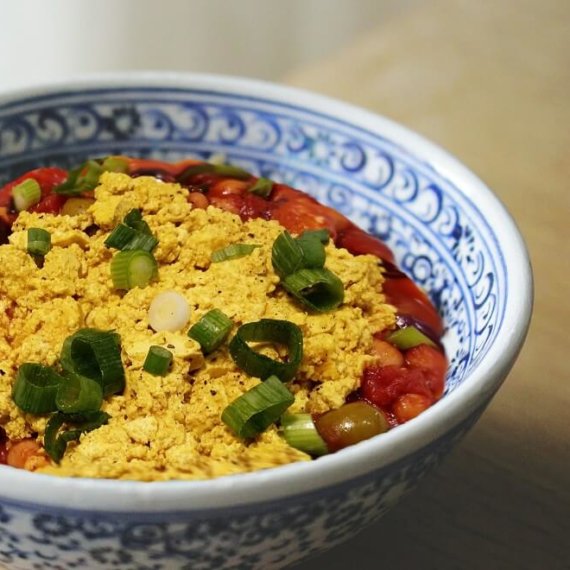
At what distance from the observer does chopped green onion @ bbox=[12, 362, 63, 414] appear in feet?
3.16

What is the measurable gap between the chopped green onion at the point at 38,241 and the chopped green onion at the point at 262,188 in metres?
0.33

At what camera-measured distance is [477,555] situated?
119cm

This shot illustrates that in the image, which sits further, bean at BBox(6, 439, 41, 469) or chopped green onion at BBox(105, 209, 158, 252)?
chopped green onion at BBox(105, 209, 158, 252)

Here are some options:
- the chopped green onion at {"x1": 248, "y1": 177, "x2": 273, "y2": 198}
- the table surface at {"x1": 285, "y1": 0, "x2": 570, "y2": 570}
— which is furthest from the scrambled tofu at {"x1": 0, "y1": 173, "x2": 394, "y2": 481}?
the table surface at {"x1": 285, "y1": 0, "x2": 570, "y2": 570}

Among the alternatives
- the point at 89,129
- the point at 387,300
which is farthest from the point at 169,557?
the point at 89,129

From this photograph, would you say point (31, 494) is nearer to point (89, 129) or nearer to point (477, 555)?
point (477, 555)

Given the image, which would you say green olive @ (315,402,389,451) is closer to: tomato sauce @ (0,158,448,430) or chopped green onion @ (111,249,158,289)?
tomato sauce @ (0,158,448,430)

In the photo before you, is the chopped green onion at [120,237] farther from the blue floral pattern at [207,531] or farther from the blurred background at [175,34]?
the blurred background at [175,34]

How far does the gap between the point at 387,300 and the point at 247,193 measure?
10.7 inches

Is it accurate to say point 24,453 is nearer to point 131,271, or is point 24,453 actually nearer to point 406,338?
point 131,271

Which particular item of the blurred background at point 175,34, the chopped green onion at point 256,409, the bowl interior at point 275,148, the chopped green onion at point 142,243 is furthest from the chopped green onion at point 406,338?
the blurred background at point 175,34

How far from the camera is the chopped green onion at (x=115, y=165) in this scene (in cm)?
134

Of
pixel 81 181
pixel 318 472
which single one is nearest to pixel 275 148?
pixel 81 181

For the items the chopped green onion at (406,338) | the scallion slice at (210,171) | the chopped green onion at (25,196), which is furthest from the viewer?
the scallion slice at (210,171)
